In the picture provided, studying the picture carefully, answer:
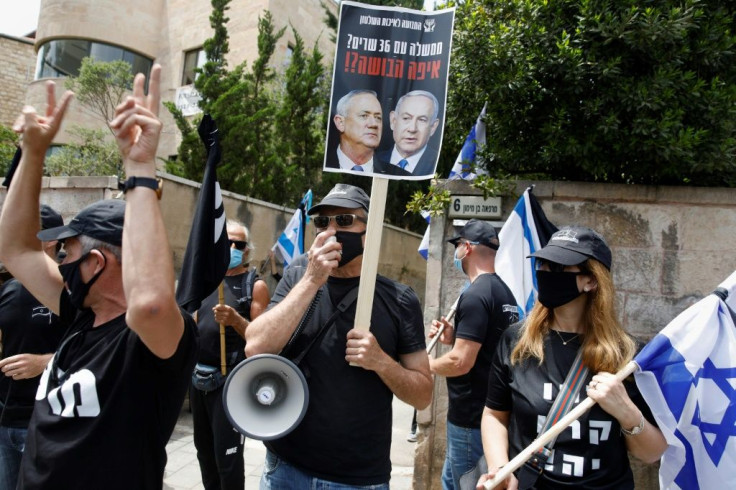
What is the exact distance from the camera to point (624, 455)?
7.50 feet

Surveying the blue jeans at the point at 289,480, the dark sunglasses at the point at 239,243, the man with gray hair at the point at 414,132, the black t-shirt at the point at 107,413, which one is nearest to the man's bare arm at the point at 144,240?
the black t-shirt at the point at 107,413

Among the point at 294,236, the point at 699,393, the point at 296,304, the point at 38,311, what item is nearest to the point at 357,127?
the point at 296,304

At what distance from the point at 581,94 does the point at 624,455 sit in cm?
321

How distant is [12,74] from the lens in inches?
1024

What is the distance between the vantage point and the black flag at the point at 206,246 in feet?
7.63

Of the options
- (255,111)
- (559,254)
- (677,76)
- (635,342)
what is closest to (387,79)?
(559,254)

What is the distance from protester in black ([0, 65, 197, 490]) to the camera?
5.68ft

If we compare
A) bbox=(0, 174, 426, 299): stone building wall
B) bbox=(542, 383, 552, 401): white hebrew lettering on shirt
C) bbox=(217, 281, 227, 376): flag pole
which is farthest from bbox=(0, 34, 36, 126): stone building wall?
bbox=(542, 383, 552, 401): white hebrew lettering on shirt

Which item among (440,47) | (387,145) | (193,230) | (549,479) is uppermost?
(440,47)

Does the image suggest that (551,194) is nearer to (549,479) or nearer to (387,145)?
(387,145)

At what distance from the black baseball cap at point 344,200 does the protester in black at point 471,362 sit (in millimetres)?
1161

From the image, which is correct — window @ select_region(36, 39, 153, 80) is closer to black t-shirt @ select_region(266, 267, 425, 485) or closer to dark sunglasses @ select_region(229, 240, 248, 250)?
dark sunglasses @ select_region(229, 240, 248, 250)

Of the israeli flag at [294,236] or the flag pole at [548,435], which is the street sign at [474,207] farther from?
the flag pole at [548,435]

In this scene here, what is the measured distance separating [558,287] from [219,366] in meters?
2.75
